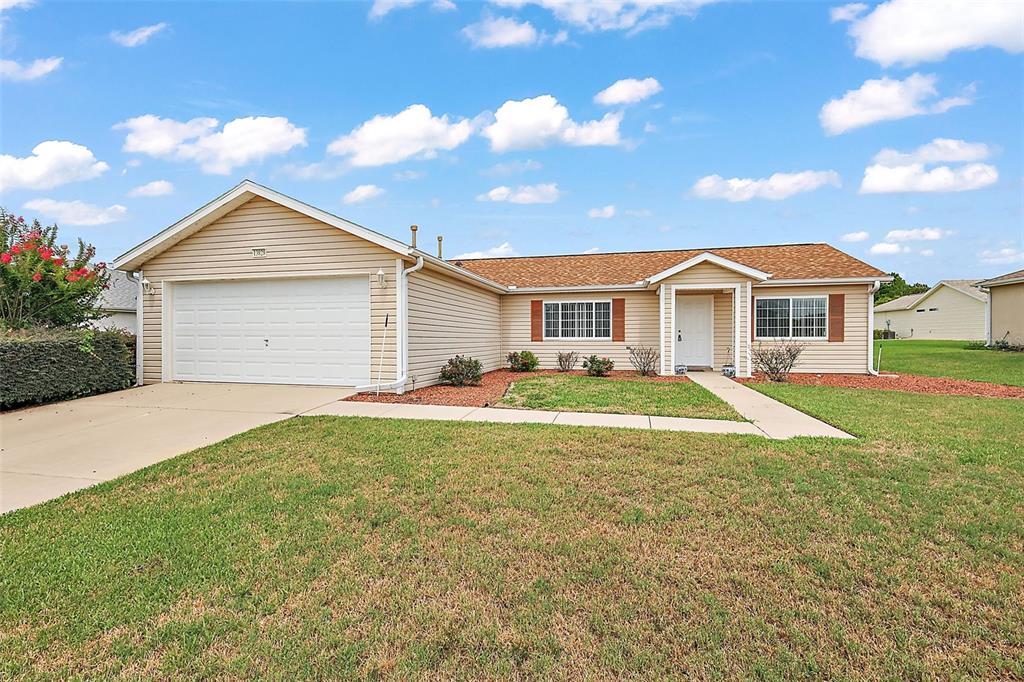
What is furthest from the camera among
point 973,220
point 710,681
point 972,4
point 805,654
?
point 973,220

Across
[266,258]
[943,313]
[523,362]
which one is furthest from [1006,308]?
[266,258]

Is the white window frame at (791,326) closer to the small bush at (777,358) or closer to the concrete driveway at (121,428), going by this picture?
the small bush at (777,358)

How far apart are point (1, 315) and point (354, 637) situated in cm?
1267

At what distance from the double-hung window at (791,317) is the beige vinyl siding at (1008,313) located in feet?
46.7

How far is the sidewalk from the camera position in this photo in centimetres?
659

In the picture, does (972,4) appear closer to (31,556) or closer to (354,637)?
(354,637)

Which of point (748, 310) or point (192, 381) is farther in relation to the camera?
point (748, 310)

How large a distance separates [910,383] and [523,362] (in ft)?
33.4

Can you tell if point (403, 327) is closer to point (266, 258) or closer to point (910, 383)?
point (266, 258)

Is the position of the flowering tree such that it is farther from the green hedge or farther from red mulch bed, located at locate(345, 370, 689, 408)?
red mulch bed, located at locate(345, 370, 689, 408)

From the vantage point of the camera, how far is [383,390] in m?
9.89

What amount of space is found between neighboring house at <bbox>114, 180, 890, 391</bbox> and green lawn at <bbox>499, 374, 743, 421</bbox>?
2546 mm

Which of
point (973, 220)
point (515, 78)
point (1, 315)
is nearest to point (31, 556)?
point (1, 315)

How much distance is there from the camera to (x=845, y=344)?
14.0 meters
